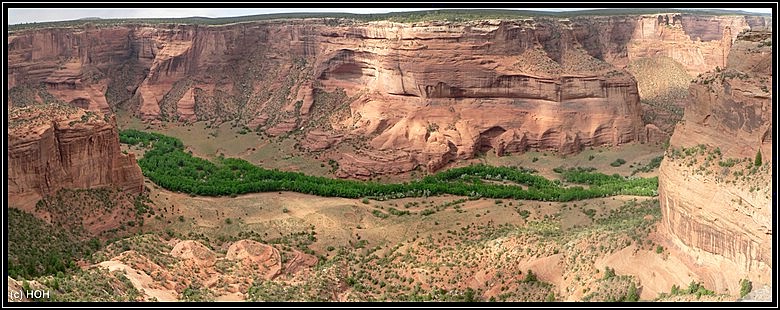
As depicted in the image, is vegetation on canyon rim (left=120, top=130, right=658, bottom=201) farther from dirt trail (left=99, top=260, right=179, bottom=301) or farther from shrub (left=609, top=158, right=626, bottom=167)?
dirt trail (left=99, top=260, right=179, bottom=301)

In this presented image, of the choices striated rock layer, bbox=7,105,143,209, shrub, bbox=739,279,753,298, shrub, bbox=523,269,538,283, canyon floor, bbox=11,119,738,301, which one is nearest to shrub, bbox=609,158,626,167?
canyon floor, bbox=11,119,738,301

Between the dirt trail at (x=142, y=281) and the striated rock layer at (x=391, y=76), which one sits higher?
the striated rock layer at (x=391, y=76)

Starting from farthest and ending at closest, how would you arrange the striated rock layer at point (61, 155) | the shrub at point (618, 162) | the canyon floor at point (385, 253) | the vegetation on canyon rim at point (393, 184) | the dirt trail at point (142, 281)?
the shrub at point (618, 162) < the vegetation on canyon rim at point (393, 184) < the striated rock layer at point (61, 155) < the dirt trail at point (142, 281) < the canyon floor at point (385, 253)

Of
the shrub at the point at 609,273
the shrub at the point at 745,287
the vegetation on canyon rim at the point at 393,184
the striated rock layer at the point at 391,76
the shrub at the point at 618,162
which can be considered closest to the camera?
the shrub at the point at 745,287

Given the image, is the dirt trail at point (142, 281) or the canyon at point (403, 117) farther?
the dirt trail at point (142, 281)

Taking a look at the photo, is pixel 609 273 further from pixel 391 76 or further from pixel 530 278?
pixel 391 76

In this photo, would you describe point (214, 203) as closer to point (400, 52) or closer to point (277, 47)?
point (400, 52)

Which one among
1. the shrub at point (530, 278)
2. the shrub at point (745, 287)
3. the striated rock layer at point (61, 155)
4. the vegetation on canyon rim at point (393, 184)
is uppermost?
the striated rock layer at point (61, 155)

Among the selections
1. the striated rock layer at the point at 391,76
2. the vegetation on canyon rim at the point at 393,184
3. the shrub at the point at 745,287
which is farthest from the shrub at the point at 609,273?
the striated rock layer at the point at 391,76

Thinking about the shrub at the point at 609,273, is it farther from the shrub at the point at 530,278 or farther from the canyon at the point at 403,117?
the shrub at the point at 530,278
